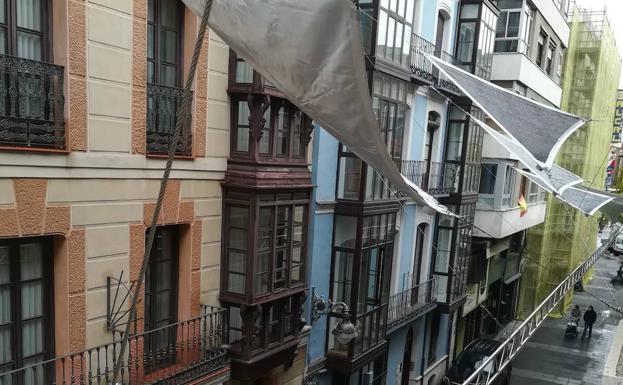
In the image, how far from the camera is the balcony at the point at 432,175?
15.1m

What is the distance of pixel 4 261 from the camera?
20.2 ft

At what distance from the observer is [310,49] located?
9.22 ft

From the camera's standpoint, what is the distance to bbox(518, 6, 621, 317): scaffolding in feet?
89.3

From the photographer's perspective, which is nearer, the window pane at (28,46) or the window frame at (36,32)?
the window frame at (36,32)

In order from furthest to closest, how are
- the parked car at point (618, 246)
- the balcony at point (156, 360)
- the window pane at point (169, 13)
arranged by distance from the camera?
the parked car at point (618, 246) → the window pane at point (169, 13) → the balcony at point (156, 360)

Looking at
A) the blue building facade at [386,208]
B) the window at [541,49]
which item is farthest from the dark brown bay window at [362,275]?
the window at [541,49]

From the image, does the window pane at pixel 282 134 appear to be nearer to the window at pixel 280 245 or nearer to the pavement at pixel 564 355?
the window at pixel 280 245

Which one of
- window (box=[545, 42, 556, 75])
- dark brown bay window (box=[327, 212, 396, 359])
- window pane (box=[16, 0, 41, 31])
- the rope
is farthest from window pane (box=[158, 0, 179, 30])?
window (box=[545, 42, 556, 75])

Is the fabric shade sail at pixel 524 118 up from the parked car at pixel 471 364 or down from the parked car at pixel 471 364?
up

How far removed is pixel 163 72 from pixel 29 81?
2253 millimetres

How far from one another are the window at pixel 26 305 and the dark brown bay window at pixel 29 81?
54.9 inches

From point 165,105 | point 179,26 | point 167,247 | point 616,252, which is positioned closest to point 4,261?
point 167,247

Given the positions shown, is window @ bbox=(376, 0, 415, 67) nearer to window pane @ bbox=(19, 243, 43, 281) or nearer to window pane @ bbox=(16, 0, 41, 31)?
window pane @ bbox=(16, 0, 41, 31)

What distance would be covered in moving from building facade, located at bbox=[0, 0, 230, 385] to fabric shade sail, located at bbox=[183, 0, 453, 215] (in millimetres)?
4161
